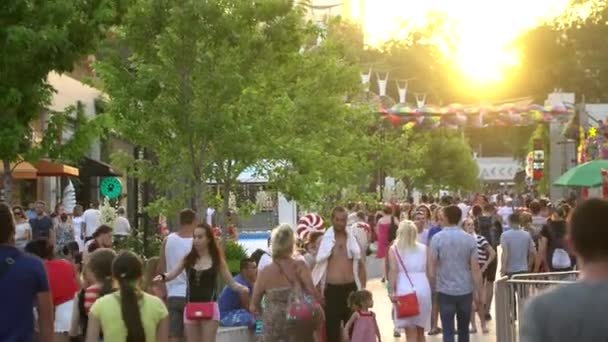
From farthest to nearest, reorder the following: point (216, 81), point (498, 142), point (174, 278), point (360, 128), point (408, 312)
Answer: point (498, 142) → point (360, 128) → point (216, 81) → point (408, 312) → point (174, 278)

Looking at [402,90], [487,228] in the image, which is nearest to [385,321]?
[487,228]

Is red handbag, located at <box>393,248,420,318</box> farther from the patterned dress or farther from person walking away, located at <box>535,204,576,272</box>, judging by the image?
person walking away, located at <box>535,204,576,272</box>

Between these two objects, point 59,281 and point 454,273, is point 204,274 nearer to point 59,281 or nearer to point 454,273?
point 59,281

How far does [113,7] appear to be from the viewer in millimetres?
16438

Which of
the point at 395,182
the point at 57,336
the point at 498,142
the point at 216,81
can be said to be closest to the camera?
the point at 57,336

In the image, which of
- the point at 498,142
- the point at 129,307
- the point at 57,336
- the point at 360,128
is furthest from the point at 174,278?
the point at 498,142

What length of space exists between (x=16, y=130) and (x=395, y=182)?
4648 cm

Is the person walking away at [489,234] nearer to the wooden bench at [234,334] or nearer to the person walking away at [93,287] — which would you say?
the wooden bench at [234,334]

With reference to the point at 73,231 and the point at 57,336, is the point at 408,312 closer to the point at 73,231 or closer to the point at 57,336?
the point at 57,336

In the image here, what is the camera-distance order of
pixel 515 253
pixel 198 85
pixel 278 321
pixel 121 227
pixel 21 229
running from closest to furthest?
pixel 278 321 → pixel 515 253 → pixel 198 85 → pixel 21 229 → pixel 121 227

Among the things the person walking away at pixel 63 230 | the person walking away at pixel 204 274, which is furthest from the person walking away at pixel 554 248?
the person walking away at pixel 63 230

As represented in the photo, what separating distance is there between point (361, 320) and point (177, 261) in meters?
1.87

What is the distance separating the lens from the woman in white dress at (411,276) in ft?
46.0

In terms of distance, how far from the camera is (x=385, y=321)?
20.1 meters
